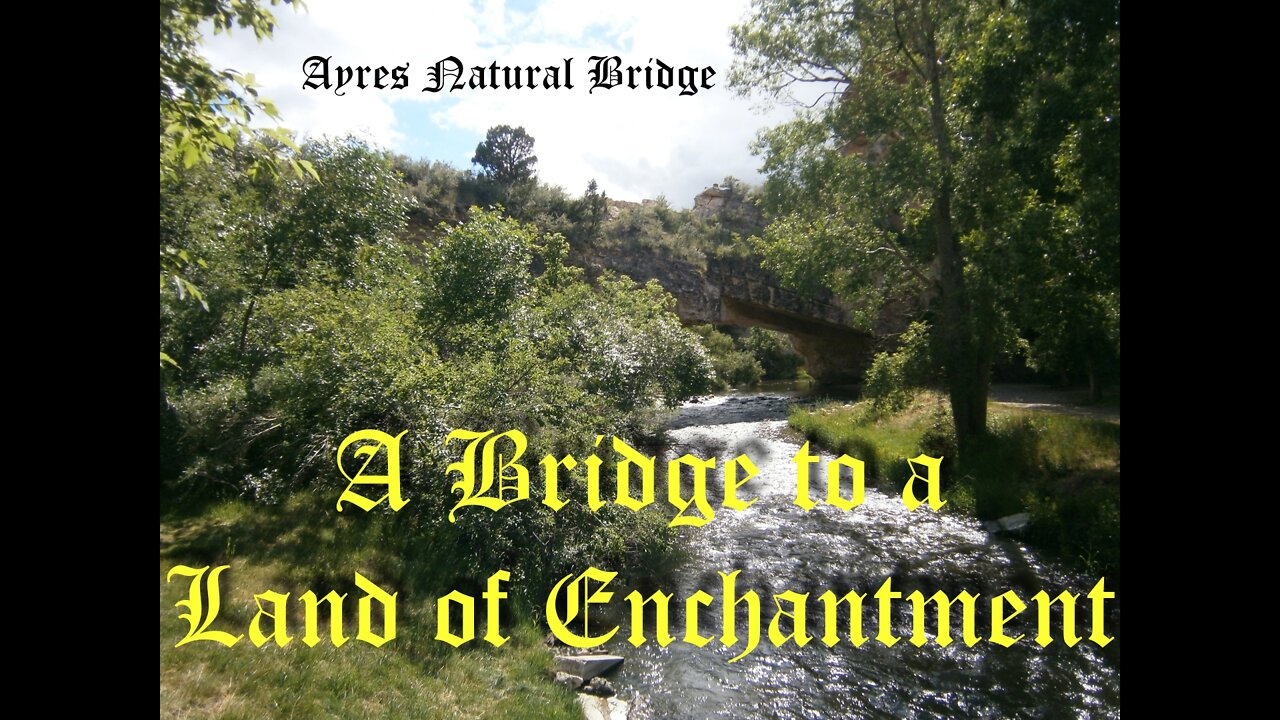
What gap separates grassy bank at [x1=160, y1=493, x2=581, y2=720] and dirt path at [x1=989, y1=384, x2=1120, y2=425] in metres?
13.9

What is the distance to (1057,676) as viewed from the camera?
6551 mm

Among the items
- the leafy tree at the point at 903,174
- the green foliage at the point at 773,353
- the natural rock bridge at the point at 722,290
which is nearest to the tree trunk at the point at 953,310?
the leafy tree at the point at 903,174

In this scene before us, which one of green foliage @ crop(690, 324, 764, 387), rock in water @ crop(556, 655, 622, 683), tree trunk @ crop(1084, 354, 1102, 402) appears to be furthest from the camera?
green foliage @ crop(690, 324, 764, 387)

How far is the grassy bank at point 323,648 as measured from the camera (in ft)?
15.5

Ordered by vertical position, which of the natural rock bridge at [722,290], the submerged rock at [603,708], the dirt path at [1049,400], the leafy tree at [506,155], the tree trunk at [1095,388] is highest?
the leafy tree at [506,155]

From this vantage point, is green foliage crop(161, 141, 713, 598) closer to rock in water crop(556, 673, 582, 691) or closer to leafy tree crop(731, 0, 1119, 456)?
rock in water crop(556, 673, 582, 691)

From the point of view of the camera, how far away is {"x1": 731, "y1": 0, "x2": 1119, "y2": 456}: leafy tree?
40.0ft

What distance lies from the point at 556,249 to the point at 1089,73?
12319 millimetres

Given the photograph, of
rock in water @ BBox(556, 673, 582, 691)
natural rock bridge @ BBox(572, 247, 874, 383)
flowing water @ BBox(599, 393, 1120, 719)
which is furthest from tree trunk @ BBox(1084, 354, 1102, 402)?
rock in water @ BBox(556, 673, 582, 691)

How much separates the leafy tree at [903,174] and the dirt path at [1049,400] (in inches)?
170

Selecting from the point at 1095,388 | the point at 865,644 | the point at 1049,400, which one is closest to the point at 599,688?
the point at 865,644

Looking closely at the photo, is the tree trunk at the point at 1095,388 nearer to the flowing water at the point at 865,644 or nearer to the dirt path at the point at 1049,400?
the dirt path at the point at 1049,400
